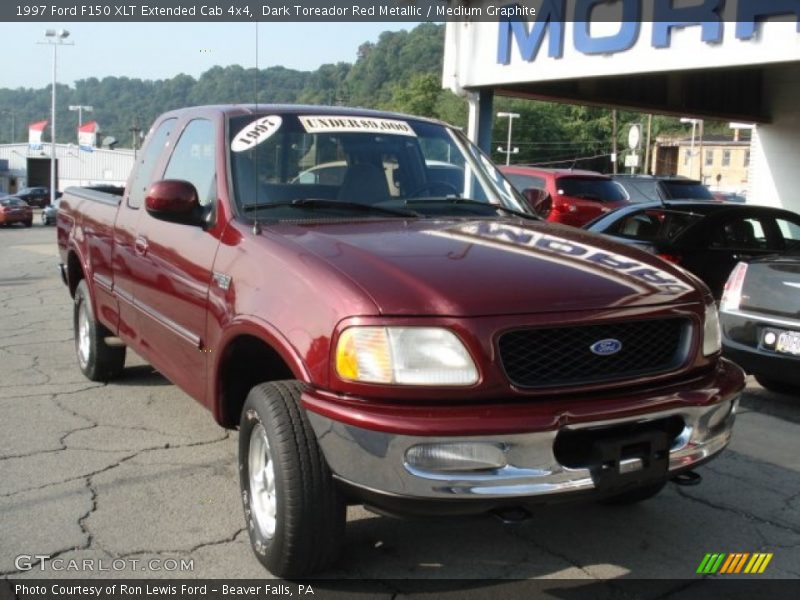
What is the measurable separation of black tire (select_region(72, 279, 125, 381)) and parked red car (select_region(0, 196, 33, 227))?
34.0 m

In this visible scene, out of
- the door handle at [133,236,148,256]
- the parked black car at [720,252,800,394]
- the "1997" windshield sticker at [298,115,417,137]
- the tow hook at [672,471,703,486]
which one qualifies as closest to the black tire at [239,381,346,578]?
the tow hook at [672,471,703,486]

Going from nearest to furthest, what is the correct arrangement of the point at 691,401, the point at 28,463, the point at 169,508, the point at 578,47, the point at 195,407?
the point at 691,401 → the point at 169,508 → the point at 28,463 → the point at 195,407 → the point at 578,47

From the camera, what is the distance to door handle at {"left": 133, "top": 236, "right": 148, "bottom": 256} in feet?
15.0

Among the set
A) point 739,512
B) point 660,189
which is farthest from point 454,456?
point 660,189

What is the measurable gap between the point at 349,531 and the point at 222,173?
1.73 meters

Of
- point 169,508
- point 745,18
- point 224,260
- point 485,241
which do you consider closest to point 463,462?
point 485,241

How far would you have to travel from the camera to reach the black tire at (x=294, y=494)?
2869 millimetres

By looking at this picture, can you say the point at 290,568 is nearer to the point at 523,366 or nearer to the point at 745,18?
the point at 523,366

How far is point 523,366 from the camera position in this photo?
2.78m

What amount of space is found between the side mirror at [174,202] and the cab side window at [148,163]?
1.15m

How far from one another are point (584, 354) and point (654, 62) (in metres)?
7.75

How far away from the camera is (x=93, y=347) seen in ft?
Answer: 19.3

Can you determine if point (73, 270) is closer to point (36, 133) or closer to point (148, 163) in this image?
point (148, 163)

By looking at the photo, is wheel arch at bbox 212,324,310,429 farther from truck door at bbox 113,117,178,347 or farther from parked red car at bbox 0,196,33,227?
parked red car at bbox 0,196,33,227
